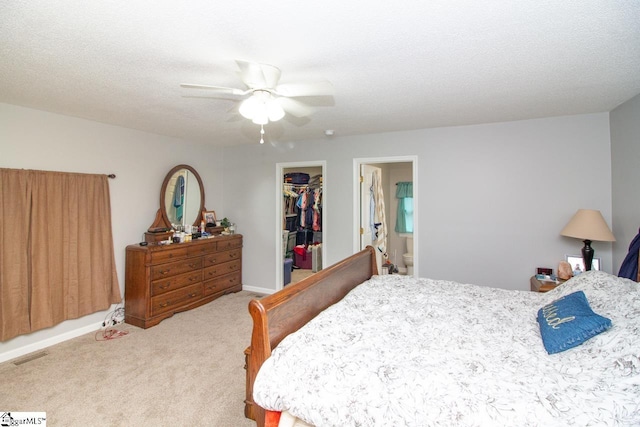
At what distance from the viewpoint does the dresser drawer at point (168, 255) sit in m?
3.65

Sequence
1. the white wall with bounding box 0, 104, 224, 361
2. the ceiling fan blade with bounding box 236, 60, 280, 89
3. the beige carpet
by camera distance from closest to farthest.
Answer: the ceiling fan blade with bounding box 236, 60, 280, 89 → the beige carpet → the white wall with bounding box 0, 104, 224, 361

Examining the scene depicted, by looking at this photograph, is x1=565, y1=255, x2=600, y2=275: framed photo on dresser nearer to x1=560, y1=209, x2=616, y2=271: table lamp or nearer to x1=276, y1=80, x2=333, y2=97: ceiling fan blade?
x1=560, y1=209, x2=616, y2=271: table lamp

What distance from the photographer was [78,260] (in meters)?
3.35

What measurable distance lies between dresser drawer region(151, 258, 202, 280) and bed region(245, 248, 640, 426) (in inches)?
91.0

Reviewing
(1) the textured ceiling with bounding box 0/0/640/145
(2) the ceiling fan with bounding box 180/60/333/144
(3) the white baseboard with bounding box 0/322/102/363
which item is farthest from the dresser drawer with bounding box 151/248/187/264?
(2) the ceiling fan with bounding box 180/60/333/144

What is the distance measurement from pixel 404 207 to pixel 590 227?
330cm

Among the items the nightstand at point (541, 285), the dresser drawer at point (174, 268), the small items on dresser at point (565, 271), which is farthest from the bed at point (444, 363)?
the dresser drawer at point (174, 268)

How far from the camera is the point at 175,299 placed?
12.7 feet

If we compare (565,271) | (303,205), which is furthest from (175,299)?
(565,271)

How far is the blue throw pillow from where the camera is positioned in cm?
152

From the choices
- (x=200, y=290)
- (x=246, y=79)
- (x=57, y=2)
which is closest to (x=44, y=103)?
(x=57, y=2)

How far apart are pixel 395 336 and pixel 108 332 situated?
3.39 m

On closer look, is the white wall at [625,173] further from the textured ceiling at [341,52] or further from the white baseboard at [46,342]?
the white baseboard at [46,342]

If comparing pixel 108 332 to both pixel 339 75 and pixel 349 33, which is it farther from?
pixel 349 33
